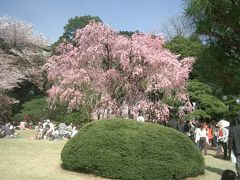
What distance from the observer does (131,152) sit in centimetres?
1061

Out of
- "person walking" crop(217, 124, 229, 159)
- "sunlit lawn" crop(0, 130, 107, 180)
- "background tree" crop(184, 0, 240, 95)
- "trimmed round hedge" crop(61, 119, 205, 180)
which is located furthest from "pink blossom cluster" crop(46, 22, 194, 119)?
"background tree" crop(184, 0, 240, 95)

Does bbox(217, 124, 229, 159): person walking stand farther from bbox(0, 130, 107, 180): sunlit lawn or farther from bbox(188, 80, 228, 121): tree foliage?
bbox(0, 130, 107, 180): sunlit lawn

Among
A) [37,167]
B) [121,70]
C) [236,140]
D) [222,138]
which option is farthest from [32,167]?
[121,70]

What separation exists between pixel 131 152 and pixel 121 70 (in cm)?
1306

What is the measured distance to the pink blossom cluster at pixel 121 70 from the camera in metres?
23.0

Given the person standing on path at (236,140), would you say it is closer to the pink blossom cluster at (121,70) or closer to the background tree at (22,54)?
the pink blossom cluster at (121,70)

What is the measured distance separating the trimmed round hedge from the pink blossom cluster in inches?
448

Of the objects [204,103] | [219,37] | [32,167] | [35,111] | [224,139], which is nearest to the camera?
[219,37]

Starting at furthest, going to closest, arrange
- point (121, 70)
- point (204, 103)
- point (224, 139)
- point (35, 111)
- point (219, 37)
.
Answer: point (35, 111)
point (204, 103)
point (121, 70)
point (224, 139)
point (219, 37)

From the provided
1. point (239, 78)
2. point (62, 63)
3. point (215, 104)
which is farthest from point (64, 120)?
point (239, 78)

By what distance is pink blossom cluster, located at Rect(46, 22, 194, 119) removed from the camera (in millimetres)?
23047

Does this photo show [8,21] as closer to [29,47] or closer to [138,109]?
[29,47]

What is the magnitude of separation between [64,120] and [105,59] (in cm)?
1073

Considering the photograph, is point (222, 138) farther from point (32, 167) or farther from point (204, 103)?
point (32, 167)
